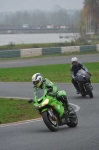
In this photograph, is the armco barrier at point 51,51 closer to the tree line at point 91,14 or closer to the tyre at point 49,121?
the tree line at point 91,14

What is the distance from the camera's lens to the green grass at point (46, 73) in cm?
2816

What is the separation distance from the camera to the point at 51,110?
12414 millimetres

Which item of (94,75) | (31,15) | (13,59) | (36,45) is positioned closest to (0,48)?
(36,45)

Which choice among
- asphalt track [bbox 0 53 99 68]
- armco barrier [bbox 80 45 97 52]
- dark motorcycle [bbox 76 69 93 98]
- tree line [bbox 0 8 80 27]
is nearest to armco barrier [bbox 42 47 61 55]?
asphalt track [bbox 0 53 99 68]

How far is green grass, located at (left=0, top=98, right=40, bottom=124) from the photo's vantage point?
15.6 m

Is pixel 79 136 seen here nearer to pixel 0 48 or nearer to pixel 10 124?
pixel 10 124

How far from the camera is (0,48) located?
50.8m

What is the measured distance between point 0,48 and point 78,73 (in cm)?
3101

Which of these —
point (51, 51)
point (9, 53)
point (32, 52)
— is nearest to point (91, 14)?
point (51, 51)

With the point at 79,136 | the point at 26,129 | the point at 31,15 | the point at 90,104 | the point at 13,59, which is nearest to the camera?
the point at 79,136

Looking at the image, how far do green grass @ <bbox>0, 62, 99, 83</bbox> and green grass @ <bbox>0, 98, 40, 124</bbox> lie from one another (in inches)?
321

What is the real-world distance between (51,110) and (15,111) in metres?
4.29

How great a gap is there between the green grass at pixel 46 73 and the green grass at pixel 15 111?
815 cm

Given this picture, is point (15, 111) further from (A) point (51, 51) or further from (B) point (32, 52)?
(A) point (51, 51)
